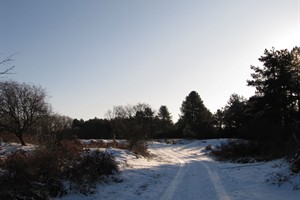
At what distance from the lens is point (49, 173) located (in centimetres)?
1487

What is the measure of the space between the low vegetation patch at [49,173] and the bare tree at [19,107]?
37.9 ft

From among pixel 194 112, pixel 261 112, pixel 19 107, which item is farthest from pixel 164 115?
pixel 19 107

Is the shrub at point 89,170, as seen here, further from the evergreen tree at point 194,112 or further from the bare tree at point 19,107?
the evergreen tree at point 194,112

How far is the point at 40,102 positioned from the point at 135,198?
761 inches

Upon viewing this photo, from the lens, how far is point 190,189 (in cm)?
1563

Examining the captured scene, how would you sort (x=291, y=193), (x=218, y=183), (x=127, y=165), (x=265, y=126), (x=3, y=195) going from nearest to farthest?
(x=3, y=195) → (x=291, y=193) → (x=218, y=183) → (x=127, y=165) → (x=265, y=126)

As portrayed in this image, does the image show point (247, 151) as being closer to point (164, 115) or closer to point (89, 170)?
point (89, 170)

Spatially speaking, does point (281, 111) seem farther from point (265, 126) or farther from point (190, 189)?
point (190, 189)

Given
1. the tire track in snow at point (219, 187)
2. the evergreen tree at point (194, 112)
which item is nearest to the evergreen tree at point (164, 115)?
the evergreen tree at point (194, 112)

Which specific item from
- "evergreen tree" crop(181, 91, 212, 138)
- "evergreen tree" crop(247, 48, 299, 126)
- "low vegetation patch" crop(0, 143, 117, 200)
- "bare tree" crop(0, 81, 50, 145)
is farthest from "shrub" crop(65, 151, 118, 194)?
"evergreen tree" crop(181, 91, 212, 138)

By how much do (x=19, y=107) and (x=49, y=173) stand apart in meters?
16.6

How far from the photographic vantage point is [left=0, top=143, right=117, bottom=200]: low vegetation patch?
12.9m

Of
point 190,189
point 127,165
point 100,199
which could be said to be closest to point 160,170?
point 127,165

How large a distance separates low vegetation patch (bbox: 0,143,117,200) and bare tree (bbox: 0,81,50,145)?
1156cm
